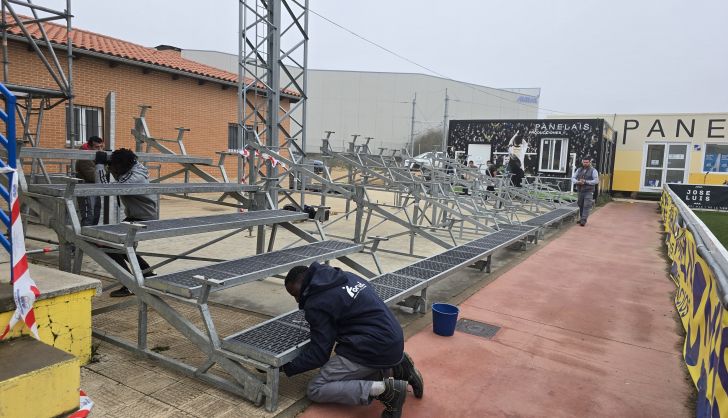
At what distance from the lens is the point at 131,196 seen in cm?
541

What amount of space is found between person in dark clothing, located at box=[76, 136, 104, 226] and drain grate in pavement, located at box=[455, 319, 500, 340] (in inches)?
212

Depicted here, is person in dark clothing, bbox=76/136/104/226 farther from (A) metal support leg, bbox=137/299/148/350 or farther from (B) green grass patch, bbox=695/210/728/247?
(B) green grass patch, bbox=695/210/728/247

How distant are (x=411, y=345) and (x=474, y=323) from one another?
1044 millimetres

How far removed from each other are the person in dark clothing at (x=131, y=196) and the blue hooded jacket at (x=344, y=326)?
2718 millimetres

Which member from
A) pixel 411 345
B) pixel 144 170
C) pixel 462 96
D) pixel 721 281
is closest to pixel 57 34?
pixel 144 170

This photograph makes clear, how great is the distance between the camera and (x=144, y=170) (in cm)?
550

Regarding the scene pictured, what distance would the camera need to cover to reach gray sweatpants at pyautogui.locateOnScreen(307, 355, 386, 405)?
325cm

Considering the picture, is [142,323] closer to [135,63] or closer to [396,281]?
[396,281]

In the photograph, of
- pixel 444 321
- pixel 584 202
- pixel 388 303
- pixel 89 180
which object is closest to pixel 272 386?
pixel 388 303

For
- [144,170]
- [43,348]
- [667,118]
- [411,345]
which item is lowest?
[411,345]

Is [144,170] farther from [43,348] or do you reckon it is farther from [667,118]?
[667,118]

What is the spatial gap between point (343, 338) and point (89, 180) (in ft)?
18.5

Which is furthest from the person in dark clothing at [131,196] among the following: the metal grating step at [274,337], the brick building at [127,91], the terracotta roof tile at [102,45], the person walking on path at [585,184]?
the person walking on path at [585,184]

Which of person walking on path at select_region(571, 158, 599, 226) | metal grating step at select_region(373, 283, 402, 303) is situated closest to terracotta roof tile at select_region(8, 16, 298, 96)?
metal grating step at select_region(373, 283, 402, 303)
